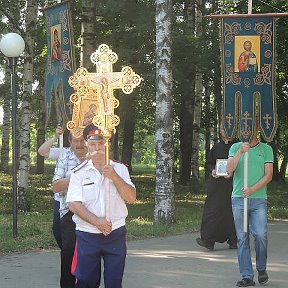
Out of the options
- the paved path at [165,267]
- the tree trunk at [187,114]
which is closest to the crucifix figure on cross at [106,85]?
the paved path at [165,267]

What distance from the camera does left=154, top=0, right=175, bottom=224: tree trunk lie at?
46.6 ft

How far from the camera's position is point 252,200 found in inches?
324

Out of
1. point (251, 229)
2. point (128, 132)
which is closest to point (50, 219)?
point (251, 229)

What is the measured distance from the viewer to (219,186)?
11.6 m

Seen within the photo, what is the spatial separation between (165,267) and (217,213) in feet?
7.12

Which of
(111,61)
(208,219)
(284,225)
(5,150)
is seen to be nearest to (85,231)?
(111,61)

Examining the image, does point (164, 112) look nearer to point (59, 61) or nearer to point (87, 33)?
point (59, 61)

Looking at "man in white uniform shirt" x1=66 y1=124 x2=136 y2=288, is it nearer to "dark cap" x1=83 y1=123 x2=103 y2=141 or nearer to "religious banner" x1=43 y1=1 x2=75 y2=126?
"dark cap" x1=83 y1=123 x2=103 y2=141

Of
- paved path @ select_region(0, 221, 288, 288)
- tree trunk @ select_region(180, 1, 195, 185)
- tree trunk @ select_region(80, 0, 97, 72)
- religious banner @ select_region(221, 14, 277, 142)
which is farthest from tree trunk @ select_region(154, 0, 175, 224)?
tree trunk @ select_region(180, 1, 195, 185)

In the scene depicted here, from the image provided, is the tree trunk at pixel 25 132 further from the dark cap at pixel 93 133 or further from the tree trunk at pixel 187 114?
the dark cap at pixel 93 133

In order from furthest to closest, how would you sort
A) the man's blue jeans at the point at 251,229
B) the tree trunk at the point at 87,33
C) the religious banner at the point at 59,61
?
1. the tree trunk at the point at 87,33
2. the religious banner at the point at 59,61
3. the man's blue jeans at the point at 251,229

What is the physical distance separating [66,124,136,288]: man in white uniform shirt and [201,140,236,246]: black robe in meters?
5.62

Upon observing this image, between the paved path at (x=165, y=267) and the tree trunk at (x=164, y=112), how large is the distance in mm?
2253

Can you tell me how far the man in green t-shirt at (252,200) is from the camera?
8.16 metres
